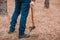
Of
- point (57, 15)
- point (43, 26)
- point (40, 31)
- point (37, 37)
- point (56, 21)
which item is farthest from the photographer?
point (57, 15)

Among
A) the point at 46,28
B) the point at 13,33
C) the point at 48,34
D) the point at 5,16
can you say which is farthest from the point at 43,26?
the point at 5,16

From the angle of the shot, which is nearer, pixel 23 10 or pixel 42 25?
pixel 23 10

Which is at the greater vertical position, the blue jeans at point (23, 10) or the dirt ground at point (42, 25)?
the blue jeans at point (23, 10)

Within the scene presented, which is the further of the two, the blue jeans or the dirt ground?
the dirt ground

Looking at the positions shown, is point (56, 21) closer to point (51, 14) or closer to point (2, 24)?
point (51, 14)

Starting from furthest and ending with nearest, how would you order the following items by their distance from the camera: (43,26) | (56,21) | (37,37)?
(56,21)
(43,26)
(37,37)

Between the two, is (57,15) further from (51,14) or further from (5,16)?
(5,16)

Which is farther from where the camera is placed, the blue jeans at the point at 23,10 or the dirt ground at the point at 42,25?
the dirt ground at the point at 42,25

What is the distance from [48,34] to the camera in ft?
20.3

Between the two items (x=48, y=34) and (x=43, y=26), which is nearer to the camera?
(x=48, y=34)

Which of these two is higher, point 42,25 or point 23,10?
point 23,10

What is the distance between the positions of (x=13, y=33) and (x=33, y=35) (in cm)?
58

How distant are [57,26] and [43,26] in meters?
0.45

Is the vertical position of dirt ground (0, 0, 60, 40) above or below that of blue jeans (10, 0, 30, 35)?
below
